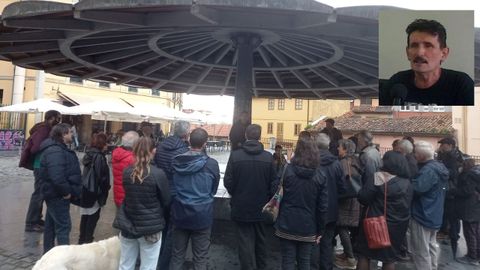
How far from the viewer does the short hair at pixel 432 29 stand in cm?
518

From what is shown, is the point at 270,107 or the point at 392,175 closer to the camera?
the point at 392,175

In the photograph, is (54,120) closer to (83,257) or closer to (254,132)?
(83,257)

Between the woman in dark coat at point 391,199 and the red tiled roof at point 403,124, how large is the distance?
1292 inches

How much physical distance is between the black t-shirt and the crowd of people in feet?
2.34

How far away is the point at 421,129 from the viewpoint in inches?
1491

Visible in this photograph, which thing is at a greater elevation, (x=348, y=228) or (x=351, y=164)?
(x=351, y=164)

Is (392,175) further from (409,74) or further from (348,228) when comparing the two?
(409,74)

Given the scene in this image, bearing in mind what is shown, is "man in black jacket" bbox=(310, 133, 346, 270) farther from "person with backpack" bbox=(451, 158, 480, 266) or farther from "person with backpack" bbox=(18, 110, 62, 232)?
"person with backpack" bbox=(18, 110, 62, 232)

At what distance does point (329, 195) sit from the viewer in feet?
16.2

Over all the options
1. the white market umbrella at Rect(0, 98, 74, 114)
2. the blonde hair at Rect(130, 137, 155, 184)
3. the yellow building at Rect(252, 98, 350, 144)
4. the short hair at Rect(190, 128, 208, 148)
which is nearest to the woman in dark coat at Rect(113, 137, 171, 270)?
the blonde hair at Rect(130, 137, 155, 184)

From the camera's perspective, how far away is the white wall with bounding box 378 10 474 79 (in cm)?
511

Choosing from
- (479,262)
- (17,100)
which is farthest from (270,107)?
(479,262)

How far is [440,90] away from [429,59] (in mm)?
488

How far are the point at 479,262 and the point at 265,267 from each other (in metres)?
3.86
